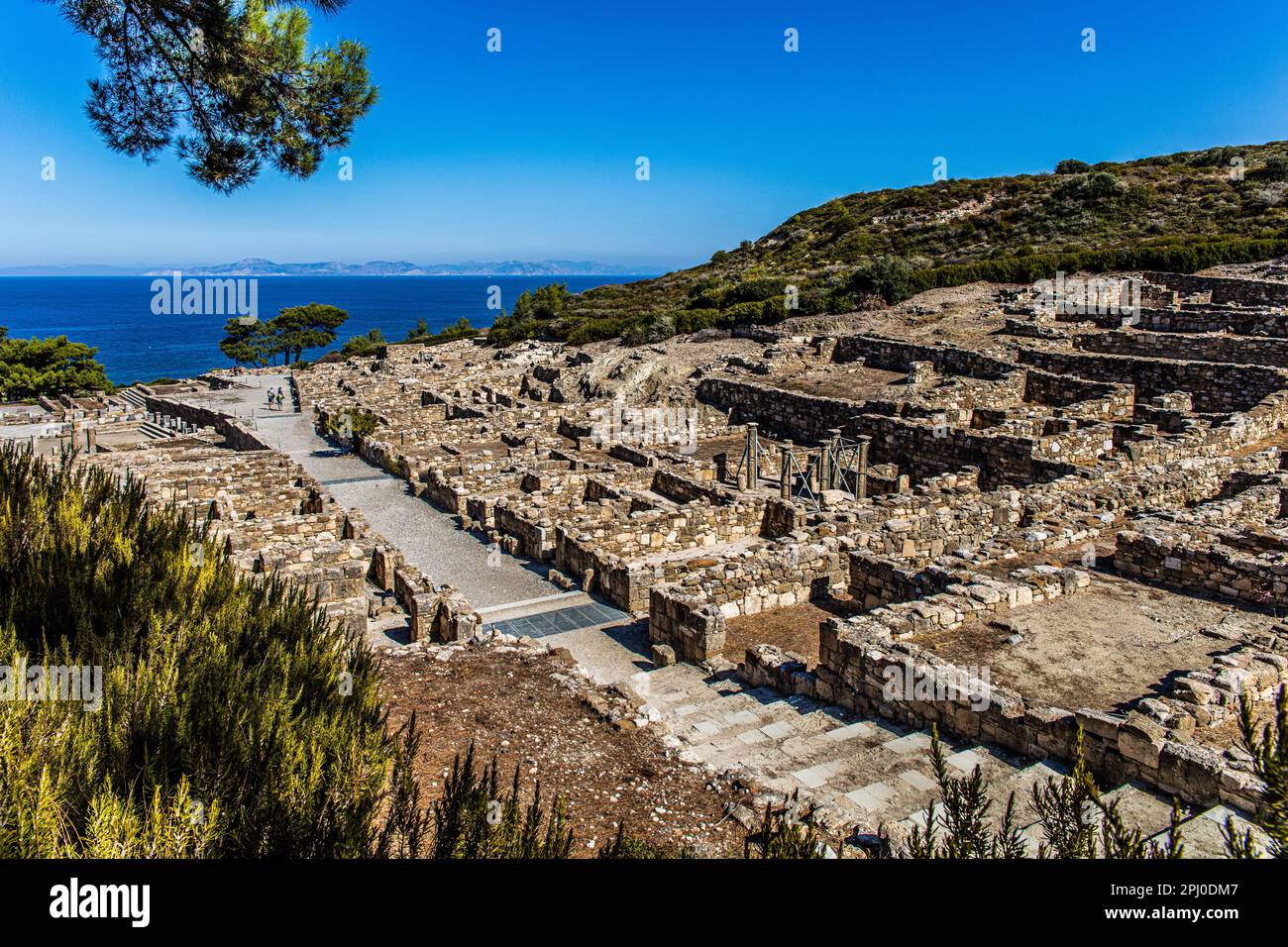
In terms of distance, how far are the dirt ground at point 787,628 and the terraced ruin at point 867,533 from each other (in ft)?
0.22

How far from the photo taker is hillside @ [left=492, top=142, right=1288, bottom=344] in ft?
127

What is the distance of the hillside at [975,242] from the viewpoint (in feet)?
127

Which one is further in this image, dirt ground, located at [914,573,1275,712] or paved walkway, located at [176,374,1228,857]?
dirt ground, located at [914,573,1275,712]

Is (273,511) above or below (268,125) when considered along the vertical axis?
below

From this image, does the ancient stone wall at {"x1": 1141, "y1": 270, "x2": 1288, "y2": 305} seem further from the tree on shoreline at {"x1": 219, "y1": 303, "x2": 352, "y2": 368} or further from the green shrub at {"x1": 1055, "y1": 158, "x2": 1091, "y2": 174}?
the tree on shoreline at {"x1": 219, "y1": 303, "x2": 352, "y2": 368}

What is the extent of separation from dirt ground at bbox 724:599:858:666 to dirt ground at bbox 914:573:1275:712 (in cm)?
233

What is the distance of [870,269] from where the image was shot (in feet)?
132

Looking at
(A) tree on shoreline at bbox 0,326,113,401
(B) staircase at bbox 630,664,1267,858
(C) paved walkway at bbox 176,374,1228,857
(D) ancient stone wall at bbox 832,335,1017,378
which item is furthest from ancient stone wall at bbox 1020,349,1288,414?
(A) tree on shoreline at bbox 0,326,113,401

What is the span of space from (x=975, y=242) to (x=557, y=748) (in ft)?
167

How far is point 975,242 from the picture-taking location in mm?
51625

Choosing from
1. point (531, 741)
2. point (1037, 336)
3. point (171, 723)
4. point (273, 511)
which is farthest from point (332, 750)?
point (1037, 336)

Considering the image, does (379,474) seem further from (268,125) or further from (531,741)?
(531,741)

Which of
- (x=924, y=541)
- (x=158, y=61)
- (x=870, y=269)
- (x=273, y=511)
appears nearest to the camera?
(x=158, y=61)

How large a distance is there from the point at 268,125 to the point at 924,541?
12044 mm
